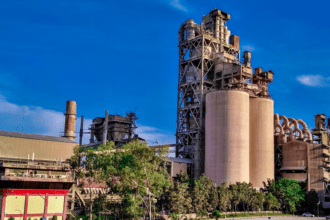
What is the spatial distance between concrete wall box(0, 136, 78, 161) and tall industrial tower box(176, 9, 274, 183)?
37.6 m

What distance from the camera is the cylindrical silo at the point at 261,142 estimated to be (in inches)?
4151

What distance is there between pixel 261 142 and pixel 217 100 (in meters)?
18.4

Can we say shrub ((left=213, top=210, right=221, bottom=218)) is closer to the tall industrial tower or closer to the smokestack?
the tall industrial tower

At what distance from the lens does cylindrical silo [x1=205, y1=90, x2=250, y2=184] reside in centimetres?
9631

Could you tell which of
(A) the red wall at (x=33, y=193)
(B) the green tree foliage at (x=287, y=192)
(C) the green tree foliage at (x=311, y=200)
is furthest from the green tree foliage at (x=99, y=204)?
(C) the green tree foliage at (x=311, y=200)

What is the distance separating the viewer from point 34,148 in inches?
2936

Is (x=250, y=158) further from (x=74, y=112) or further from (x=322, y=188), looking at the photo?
(x=74, y=112)

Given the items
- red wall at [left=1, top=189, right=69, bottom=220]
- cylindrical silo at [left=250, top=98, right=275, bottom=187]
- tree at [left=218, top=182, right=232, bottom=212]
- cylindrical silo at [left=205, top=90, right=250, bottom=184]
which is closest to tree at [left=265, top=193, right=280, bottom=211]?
cylindrical silo at [left=205, top=90, right=250, bottom=184]

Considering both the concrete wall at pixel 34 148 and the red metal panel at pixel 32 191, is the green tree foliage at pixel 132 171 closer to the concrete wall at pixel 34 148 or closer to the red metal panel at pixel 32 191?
the red metal panel at pixel 32 191

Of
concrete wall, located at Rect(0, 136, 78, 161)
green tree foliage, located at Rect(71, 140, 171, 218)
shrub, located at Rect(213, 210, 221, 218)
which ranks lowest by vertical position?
shrub, located at Rect(213, 210, 221, 218)

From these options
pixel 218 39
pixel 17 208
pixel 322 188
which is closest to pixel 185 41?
pixel 218 39

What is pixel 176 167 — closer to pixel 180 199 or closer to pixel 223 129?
pixel 223 129

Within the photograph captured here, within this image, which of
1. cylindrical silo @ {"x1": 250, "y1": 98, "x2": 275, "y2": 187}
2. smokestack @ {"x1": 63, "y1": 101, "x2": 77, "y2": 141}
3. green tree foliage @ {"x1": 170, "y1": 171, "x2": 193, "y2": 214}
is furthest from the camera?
cylindrical silo @ {"x1": 250, "y1": 98, "x2": 275, "y2": 187}

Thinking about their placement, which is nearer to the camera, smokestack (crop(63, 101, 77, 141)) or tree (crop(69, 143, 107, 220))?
tree (crop(69, 143, 107, 220))
